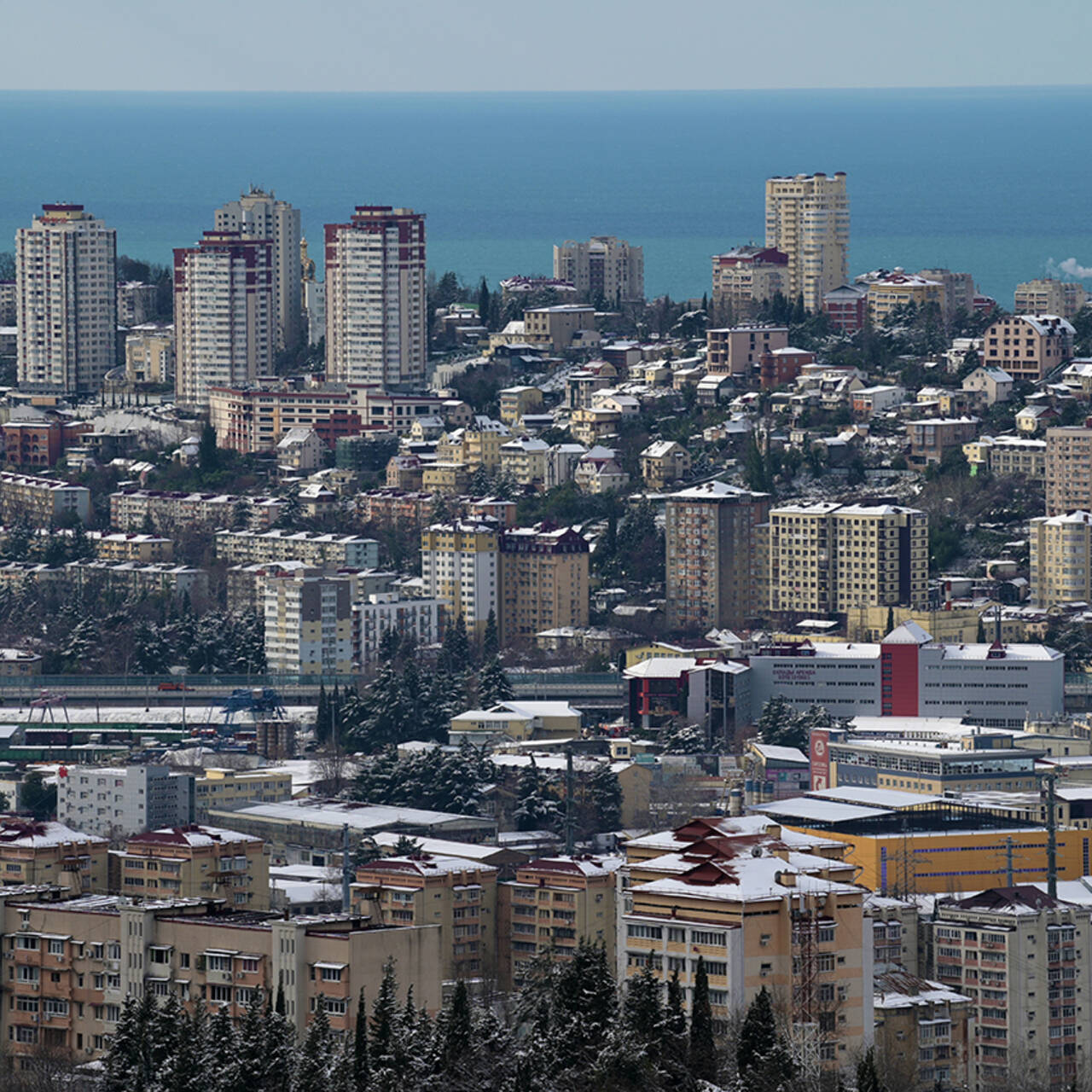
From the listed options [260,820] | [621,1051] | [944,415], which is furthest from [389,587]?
[621,1051]

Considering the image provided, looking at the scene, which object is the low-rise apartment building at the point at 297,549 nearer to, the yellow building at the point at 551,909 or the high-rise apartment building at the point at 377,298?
the high-rise apartment building at the point at 377,298

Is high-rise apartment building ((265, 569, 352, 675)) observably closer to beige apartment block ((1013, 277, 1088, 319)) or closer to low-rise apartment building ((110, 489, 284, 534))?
low-rise apartment building ((110, 489, 284, 534))

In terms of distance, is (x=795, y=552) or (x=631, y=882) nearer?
(x=631, y=882)

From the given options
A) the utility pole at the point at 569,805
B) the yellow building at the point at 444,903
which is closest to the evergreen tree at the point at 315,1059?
the yellow building at the point at 444,903

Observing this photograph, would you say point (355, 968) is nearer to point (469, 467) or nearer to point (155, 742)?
point (155, 742)

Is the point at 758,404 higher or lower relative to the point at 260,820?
higher
